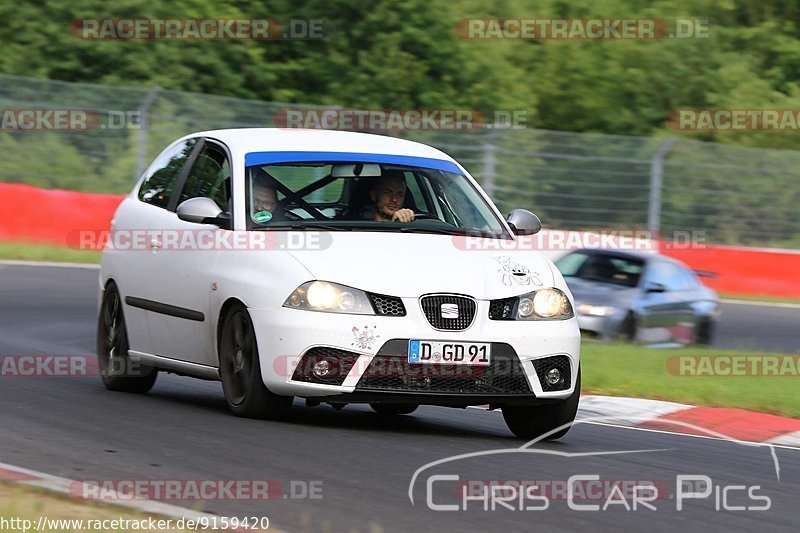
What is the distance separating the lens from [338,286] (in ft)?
25.4

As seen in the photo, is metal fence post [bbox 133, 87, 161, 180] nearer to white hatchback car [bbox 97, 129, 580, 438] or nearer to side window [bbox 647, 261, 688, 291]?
side window [bbox 647, 261, 688, 291]

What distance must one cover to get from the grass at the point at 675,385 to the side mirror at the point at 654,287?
2571 mm

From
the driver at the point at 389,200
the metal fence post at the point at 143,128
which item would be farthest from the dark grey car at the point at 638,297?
the metal fence post at the point at 143,128

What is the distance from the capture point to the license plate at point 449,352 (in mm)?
7691

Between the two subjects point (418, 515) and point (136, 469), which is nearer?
point (418, 515)

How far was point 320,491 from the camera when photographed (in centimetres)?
623

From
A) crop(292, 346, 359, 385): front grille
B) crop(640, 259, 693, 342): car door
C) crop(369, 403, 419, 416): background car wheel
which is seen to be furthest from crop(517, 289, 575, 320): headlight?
crop(640, 259, 693, 342): car door

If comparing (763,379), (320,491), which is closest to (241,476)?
(320,491)

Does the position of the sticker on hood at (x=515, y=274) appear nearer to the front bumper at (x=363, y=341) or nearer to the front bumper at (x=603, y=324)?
the front bumper at (x=363, y=341)

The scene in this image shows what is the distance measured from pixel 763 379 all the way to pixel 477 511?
7.86 meters

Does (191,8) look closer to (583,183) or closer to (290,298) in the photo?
(583,183)

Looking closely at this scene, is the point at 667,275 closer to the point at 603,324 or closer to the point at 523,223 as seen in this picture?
the point at 603,324

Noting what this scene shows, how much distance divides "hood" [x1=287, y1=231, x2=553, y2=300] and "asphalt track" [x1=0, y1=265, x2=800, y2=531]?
793 millimetres

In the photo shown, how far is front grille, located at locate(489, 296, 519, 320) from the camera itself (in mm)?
7871
